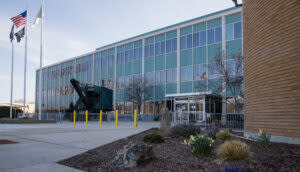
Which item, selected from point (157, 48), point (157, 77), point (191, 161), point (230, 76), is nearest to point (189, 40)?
point (157, 48)

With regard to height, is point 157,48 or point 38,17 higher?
point 38,17

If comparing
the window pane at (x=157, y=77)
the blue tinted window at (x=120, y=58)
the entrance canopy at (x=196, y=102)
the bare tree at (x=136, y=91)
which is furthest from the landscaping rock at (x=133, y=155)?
the blue tinted window at (x=120, y=58)

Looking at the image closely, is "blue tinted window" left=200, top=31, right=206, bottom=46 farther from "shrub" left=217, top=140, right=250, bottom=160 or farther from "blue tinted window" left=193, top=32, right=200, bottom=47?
"shrub" left=217, top=140, right=250, bottom=160

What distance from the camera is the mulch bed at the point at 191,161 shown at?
213 inches

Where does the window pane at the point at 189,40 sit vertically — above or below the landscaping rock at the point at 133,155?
above

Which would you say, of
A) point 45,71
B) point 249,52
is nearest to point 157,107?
point 249,52

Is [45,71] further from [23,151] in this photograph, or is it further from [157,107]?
[23,151]

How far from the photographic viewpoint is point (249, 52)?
1101cm

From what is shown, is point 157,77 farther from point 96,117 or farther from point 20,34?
point 20,34

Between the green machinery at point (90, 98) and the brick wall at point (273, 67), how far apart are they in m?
23.4

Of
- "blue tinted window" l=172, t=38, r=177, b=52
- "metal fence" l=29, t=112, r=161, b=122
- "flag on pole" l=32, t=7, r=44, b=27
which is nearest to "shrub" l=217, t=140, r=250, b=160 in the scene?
"metal fence" l=29, t=112, r=161, b=122

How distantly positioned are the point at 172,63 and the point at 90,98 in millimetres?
11825

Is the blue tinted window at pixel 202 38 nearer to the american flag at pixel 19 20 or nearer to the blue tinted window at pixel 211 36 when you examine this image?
the blue tinted window at pixel 211 36

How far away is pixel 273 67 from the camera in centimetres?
891
